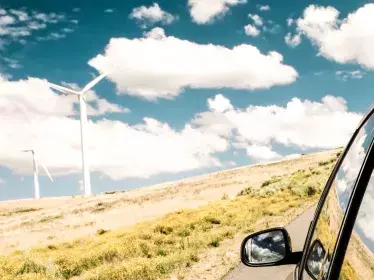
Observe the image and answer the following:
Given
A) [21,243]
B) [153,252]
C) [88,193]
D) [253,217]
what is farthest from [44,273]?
[88,193]

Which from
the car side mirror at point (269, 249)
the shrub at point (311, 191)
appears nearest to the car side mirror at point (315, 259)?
the car side mirror at point (269, 249)

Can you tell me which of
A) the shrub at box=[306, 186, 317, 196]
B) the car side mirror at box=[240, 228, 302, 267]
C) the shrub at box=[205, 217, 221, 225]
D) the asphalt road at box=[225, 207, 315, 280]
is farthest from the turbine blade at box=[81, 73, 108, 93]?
the car side mirror at box=[240, 228, 302, 267]

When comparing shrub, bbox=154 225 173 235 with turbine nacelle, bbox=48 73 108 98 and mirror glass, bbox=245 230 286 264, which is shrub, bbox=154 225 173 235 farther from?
turbine nacelle, bbox=48 73 108 98

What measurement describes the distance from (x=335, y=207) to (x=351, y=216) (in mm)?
390

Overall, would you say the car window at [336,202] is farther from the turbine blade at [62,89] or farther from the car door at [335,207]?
the turbine blade at [62,89]

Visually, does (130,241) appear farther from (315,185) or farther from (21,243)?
(21,243)

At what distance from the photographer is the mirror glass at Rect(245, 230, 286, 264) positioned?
2693mm

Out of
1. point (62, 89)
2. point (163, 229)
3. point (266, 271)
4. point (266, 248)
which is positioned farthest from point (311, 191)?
point (62, 89)

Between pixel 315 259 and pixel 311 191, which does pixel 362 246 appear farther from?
pixel 311 191

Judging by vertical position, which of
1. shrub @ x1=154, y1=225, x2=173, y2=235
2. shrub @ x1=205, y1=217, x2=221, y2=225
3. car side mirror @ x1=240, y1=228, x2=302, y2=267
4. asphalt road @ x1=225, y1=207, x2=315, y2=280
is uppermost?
car side mirror @ x1=240, y1=228, x2=302, y2=267

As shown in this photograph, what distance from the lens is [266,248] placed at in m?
2.80

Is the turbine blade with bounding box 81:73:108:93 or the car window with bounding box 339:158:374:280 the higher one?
the turbine blade with bounding box 81:73:108:93

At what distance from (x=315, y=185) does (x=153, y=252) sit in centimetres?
1562

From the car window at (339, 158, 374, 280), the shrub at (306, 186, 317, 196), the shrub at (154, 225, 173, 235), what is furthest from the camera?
the shrub at (306, 186, 317, 196)
